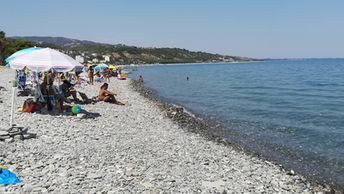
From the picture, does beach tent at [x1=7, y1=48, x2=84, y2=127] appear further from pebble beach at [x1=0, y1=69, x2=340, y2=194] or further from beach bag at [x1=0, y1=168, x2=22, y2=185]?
beach bag at [x1=0, y1=168, x2=22, y2=185]

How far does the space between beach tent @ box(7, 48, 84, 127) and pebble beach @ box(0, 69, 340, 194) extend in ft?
6.64

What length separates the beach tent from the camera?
38.8 ft

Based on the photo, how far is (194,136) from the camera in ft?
44.3

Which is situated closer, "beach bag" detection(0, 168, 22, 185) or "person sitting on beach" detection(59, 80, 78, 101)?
"beach bag" detection(0, 168, 22, 185)

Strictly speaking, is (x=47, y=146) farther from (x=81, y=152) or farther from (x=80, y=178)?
(x=80, y=178)

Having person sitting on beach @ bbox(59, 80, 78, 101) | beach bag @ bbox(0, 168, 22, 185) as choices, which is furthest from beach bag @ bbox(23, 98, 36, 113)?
beach bag @ bbox(0, 168, 22, 185)

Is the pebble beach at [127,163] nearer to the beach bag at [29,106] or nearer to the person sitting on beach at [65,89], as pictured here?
the beach bag at [29,106]

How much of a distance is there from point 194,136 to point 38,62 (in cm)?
670

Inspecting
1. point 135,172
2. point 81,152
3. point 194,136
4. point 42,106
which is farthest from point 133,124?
point 135,172

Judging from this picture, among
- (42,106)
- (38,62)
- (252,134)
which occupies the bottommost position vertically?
(252,134)

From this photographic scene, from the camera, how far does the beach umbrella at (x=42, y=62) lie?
11.8m

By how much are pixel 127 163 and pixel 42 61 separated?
234 inches

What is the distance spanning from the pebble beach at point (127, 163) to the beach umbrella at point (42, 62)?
2030 mm

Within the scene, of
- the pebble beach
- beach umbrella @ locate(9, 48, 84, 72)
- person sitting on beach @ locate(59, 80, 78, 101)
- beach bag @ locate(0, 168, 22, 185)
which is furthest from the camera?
person sitting on beach @ locate(59, 80, 78, 101)
